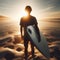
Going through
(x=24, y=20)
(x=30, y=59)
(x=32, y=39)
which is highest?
(x=24, y=20)

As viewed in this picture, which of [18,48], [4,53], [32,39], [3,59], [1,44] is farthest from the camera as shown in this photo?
[1,44]

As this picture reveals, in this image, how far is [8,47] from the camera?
7.42 meters

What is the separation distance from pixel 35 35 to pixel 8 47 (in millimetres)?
2049

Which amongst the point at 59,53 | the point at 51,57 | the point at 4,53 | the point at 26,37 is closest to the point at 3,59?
the point at 4,53

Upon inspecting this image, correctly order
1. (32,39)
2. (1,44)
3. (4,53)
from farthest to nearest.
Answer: (1,44) < (4,53) < (32,39)

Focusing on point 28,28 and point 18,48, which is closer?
point 28,28

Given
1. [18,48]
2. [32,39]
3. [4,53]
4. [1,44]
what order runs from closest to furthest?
[32,39]
[4,53]
[18,48]
[1,44]

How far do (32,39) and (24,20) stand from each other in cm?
53

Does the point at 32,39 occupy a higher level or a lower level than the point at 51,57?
higher

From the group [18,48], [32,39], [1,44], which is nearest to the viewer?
[32,39]

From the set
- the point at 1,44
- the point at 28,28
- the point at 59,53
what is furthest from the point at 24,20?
the point at 1,44

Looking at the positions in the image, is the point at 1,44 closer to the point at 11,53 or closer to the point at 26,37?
the point at 11,53

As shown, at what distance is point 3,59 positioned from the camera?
233 inches

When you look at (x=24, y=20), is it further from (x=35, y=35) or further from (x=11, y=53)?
(x=11, y=53)
